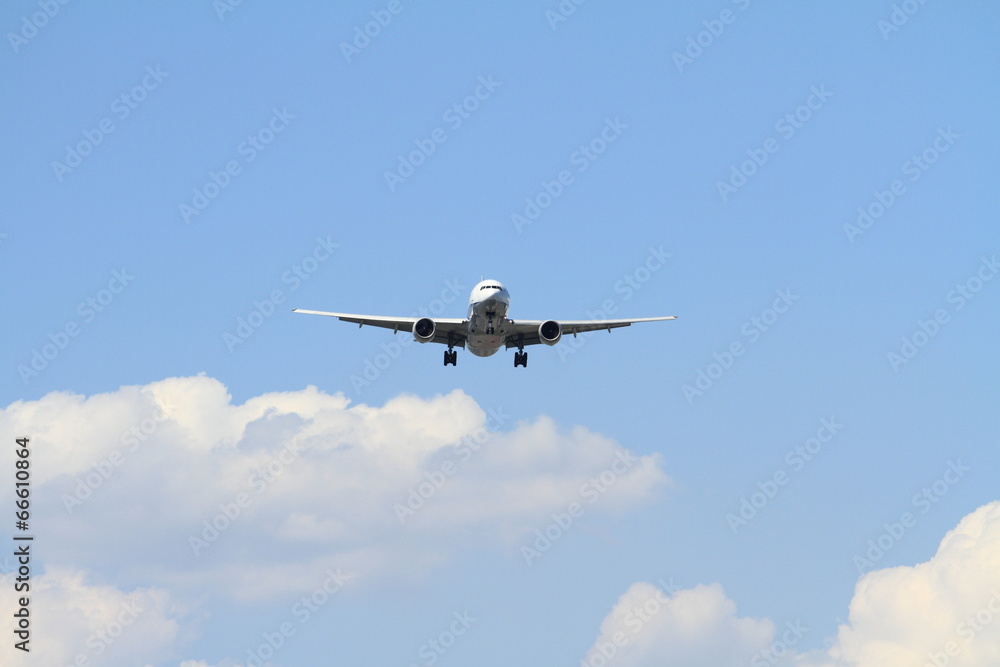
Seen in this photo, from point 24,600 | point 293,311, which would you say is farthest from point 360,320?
point 24,600

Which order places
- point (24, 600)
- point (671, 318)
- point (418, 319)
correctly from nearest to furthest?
point (24, 600), point (418, 319), point (671, 318)

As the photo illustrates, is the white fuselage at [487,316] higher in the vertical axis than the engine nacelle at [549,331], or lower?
lower

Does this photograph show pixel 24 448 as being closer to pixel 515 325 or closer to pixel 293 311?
pixel 293 311

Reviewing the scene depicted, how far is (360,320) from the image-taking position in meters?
92.6

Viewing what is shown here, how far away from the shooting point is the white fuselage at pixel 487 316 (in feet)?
279

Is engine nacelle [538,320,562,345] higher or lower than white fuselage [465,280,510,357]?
higher

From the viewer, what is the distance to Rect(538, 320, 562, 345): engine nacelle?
3546 inches

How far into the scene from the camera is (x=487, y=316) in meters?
85.6

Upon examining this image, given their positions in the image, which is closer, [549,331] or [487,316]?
[487,316]

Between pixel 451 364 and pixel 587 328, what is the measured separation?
926 cm

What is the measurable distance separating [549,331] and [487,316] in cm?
604

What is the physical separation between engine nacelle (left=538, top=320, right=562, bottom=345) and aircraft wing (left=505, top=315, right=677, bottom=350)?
1.12 ft

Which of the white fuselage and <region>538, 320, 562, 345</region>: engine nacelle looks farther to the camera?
<region>538, 320, 562, 345</region>: engine nacelle

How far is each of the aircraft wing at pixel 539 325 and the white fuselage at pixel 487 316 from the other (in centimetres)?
199
